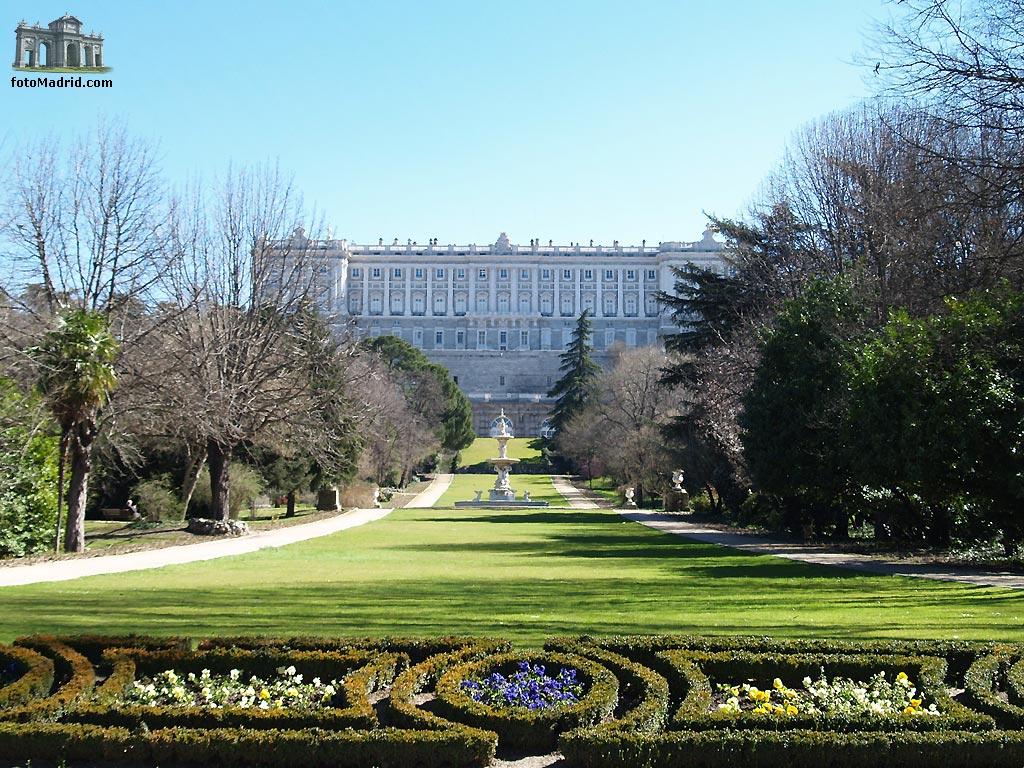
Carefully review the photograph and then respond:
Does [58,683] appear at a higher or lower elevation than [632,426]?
lower

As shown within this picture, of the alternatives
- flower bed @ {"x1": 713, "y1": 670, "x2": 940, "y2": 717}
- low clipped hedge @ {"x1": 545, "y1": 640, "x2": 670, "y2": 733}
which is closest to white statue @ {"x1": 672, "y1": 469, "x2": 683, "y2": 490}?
low clipped hedge @ {"x1": 545, "y1": 640, "x2": 670, "y2": 733}

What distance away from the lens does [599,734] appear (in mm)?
4691

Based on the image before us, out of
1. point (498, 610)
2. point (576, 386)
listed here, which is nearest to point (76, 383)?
point (498, 610)

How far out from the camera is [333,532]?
24.2m

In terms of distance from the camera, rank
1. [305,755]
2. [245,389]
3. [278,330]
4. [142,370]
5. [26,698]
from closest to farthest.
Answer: [305,755] < [26,698] < [142,370] < [245,389] < [278,330]

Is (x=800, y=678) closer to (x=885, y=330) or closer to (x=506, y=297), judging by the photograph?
(x=885, y=330)

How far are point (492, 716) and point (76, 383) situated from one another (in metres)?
13.9

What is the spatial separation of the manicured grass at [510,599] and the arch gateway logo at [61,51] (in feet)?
26.9

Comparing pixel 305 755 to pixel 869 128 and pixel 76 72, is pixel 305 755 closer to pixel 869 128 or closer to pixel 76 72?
pixel 76 72

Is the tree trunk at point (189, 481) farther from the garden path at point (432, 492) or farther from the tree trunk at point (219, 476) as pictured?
the garden path at point (432, 492)

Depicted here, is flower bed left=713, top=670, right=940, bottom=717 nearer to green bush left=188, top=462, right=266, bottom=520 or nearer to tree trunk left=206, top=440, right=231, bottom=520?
tree trunk left=206, top=440, right=231, bottom=520

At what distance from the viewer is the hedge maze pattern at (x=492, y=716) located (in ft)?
15.1

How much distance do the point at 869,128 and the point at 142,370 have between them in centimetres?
1748

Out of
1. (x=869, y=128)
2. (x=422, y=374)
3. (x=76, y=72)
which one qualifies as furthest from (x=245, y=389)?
(x=422, y=374)
